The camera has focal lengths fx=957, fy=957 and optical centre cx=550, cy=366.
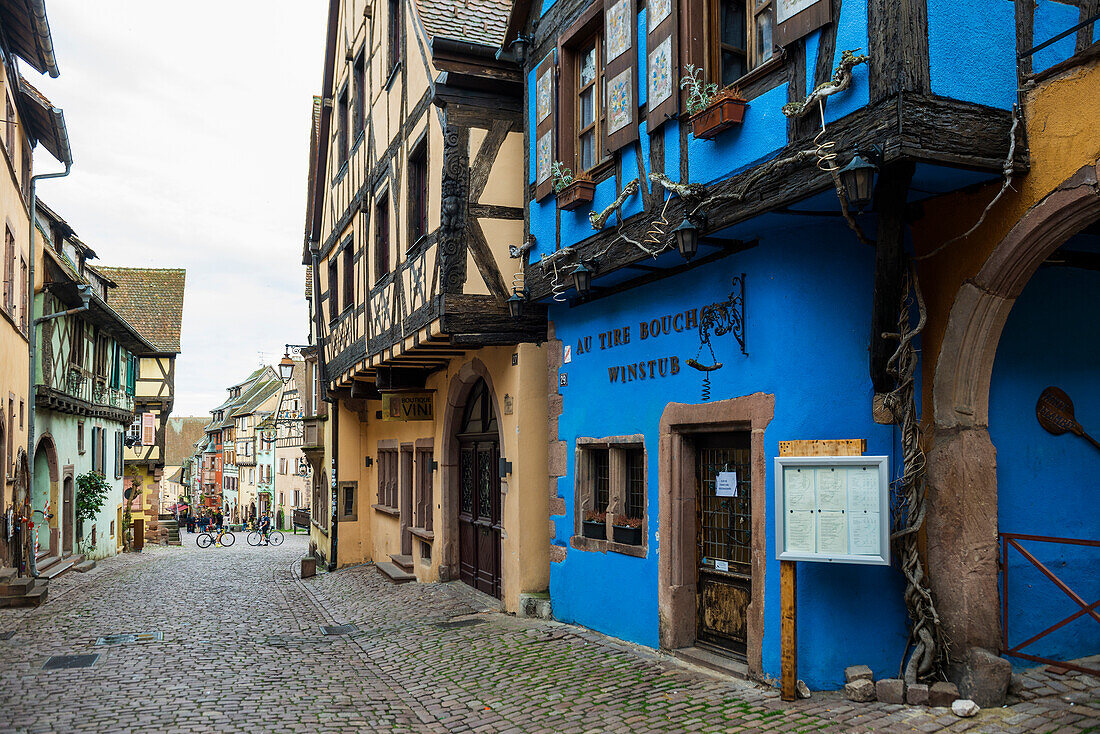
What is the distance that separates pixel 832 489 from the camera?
19.8 ft

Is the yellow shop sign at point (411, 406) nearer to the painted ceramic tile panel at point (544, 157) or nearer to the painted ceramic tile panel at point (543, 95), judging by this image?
the painted ceramic tile panel at point (544, 157)

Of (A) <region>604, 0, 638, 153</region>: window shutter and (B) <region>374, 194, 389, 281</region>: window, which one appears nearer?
(A) <region>604, 0, 638, 153</region>: window shutter

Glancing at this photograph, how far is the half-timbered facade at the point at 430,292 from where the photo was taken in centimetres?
1038

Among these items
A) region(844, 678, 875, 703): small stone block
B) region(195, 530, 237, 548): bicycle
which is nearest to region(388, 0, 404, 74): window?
region(844, 678, 875, 703): small stone block

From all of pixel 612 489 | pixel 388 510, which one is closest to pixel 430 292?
pixel 612 489

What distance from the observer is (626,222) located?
8.05 meters

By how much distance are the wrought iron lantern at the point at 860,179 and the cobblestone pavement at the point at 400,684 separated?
3030 mm

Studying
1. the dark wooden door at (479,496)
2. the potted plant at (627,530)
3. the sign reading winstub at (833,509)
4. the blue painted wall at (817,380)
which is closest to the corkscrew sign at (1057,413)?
the blue painted wall at (817,380)

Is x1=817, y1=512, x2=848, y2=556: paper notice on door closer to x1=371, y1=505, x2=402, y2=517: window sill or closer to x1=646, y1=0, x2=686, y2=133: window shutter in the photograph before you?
x1=646, y1=0, x2=686, y2=133: window shutter

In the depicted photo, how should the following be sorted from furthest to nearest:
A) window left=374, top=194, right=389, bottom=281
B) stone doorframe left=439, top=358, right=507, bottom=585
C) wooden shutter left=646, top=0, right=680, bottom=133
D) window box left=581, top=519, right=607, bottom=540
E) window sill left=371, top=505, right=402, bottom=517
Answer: window sill left=371, top=505, right=402, bottom=517
window left=374, top=194, right=389, bottom=281
stone doorframe left=439, top=358, right=507, bottom=585
window box left=581, top=519, right=607, bottom=540
wooden shutter left=646, top=0, right=680, bottom=133

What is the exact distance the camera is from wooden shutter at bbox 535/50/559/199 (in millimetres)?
9398

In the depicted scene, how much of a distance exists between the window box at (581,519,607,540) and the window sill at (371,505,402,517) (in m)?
7.47

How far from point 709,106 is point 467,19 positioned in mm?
5755

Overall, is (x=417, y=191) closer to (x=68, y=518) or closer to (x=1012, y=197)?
(x=1012, y=197)
